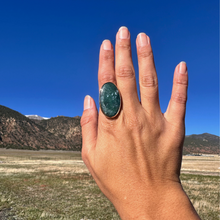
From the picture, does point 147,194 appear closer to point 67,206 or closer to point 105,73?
point 105,73

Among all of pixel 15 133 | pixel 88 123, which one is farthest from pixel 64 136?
pixel 88 123

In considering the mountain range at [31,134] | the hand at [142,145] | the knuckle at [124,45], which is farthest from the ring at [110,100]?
the mountain range at [31,134]

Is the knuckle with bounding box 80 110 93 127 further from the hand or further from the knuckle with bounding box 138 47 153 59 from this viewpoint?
the knuckle with bounding box 138 47 153 59

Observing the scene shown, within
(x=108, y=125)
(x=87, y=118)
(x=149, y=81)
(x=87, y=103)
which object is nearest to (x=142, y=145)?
(x=108, y=125)

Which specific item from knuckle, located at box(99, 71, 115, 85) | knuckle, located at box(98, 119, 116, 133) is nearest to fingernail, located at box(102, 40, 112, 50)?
knuckle, located at box(99, 71, 115, 85)

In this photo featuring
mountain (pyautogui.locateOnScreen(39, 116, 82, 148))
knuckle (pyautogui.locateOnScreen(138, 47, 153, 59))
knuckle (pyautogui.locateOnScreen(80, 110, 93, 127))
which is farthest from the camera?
mountain (pyautogui.locateOnScreen(39, 116, 82, 148))

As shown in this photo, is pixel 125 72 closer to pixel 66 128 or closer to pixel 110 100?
pixel 110 100
